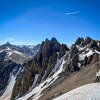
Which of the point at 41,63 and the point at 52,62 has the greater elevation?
the point at 41,63

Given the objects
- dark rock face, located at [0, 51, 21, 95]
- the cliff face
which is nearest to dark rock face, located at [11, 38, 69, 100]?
the cliff face

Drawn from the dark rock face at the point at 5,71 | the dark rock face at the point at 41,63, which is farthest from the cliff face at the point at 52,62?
the dark rock face at the point at 5,71

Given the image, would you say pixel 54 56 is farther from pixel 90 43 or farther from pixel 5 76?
pixel 5 76

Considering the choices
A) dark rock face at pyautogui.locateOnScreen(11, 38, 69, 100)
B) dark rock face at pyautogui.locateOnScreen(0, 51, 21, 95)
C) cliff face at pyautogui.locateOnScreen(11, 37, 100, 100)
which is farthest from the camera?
dark rock face at pyautogui.locateOnScreen(0, 51, 21, 95)

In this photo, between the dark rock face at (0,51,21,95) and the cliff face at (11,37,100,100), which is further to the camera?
the dark rock face at (0,51,21,95)

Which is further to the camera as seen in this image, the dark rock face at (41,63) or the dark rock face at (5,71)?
the dark rock face at (5,71)

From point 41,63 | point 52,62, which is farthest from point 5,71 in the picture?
point 52,62

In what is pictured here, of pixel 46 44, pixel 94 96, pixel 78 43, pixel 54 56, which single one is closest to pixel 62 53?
pixel 54 56

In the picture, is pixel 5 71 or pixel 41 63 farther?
pixel 5 71

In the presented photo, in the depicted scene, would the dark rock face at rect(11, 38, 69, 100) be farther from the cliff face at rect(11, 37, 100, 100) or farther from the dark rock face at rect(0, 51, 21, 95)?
the dark rock face at rect(0, 51, 21, 95)

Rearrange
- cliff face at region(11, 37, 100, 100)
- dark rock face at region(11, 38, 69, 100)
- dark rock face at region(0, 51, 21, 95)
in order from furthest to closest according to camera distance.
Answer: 1. dark rock face at region(0, 51, 21, 95)
2. dark rock face at region(11, 38, 69, 100)
3. cliff face at region(11, 37, 100, 100)

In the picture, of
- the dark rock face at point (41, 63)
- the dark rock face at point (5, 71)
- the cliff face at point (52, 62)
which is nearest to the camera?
the cliff face at point (52, 62)

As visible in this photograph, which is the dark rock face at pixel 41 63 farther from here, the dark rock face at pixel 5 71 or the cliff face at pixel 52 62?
the dark rock face at pixel 5 71

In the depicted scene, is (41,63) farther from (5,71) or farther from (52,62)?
(5,71)
